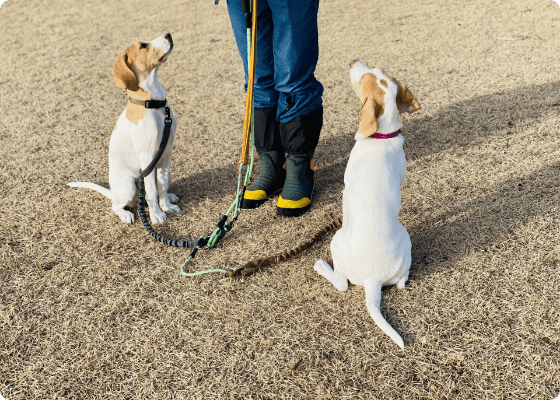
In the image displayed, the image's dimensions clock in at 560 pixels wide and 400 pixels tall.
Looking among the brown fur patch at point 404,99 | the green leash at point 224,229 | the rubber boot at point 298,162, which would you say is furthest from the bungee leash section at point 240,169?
the brown fur patch at point 404,99

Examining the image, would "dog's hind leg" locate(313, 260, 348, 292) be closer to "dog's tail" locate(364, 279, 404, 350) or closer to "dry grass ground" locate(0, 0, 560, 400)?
"dry grass ground" locate(0, 0, 560, 400)

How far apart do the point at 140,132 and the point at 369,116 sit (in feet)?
4.40

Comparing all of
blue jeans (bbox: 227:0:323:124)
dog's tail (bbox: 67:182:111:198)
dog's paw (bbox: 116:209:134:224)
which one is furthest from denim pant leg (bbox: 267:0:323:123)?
dog's tail (bbox: 67:182:111:198)

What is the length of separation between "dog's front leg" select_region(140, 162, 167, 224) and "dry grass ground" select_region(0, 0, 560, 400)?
0.19 feet

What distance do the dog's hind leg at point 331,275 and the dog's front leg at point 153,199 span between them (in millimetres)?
1093

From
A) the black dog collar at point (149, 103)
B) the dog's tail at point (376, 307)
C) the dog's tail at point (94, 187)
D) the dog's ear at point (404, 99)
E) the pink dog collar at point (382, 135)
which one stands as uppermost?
the black dog collar at point (149, 103)

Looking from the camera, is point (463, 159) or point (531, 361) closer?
point (531, 361)

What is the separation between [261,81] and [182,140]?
1240 mm

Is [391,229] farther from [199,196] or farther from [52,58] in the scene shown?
[52,58]

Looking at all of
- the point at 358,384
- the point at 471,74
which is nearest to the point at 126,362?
the point at 358,384

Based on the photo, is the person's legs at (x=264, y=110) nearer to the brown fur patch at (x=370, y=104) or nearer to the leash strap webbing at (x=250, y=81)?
the leash strap webbing at (x=250, y=81)

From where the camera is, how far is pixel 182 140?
400cm

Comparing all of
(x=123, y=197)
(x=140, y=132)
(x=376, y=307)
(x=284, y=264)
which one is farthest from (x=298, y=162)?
(x=376, y=307)

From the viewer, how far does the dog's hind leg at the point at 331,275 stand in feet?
7.71
